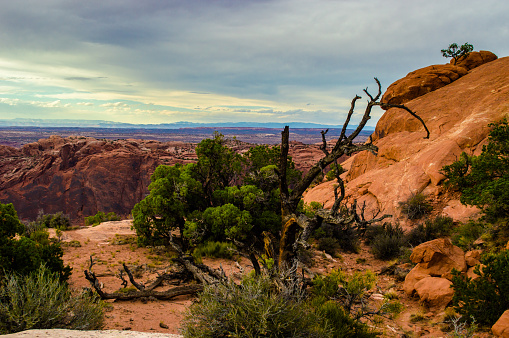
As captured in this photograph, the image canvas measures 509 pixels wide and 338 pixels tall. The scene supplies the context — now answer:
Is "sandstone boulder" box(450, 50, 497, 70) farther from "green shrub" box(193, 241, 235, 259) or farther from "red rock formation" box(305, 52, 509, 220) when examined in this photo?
"green shrub" box(193, 241, 235, 259)

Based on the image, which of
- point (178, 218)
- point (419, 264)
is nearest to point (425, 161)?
point (419, 264)

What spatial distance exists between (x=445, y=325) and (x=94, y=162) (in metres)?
63.7

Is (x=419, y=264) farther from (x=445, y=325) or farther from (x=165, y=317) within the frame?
(x=165, y=317)

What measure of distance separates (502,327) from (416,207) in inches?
425

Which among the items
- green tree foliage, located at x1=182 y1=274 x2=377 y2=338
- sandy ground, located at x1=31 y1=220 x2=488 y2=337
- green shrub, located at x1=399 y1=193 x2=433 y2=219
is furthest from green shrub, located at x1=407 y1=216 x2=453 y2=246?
green tree foliage, located at x1=182 y1=274 x2=377 y2=338

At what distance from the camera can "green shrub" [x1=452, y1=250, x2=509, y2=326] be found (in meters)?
5.70

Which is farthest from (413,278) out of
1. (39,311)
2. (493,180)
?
(39,311)

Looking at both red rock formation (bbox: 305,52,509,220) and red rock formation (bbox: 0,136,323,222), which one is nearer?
red rock formation (bbox: 305,52,509,220)

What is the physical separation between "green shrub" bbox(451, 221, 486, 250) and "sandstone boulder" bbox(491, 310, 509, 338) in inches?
197

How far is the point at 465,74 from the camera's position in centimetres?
2577

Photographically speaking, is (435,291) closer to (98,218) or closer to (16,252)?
(16,252)

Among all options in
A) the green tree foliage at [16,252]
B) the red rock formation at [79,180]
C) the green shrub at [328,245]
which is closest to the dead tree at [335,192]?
the green tree foliage at [16,252]

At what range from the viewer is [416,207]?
1490 centimetres

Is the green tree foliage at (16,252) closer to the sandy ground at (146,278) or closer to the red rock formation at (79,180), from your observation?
the sandy ground at (146,278)
